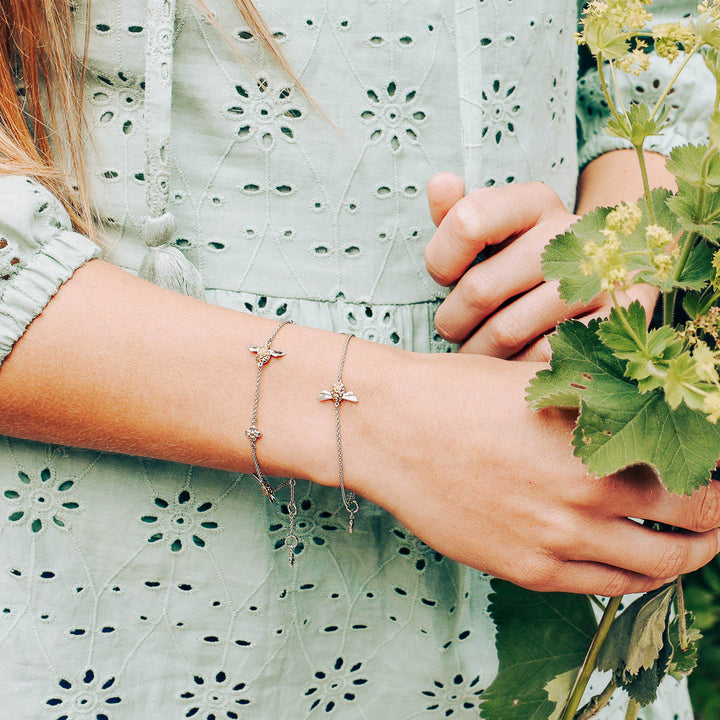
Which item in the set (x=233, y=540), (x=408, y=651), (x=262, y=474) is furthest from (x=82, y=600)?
(x=408, y=651)

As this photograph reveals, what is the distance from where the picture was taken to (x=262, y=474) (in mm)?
682

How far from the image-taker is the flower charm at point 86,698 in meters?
0.76

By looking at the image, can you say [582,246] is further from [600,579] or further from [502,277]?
[600,579]

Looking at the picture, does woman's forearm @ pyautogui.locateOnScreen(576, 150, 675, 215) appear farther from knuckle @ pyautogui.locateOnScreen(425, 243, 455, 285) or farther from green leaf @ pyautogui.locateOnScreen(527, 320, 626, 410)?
green leaf @ pyautogui.locateOnScreen(527, 320, 626, 410)

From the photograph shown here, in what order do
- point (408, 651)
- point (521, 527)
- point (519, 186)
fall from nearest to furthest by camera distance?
point (521, 527)
point (519, 186)
point (408, 651)

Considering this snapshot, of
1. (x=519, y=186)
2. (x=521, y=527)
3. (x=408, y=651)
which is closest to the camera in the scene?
(x=521, y=527)

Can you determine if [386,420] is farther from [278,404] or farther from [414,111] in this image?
[414,111]

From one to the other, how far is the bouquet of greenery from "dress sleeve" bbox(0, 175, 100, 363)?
478 millimetres

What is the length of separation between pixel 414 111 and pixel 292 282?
26cm

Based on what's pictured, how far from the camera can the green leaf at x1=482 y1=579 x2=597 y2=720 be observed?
674 mm

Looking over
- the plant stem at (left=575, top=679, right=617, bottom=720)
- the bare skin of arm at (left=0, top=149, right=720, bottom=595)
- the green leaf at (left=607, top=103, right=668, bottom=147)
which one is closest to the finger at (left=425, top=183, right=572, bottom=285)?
the bare skin of arm at (left=0, top=149, right=720, bottom=595)

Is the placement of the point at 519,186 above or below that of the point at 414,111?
below

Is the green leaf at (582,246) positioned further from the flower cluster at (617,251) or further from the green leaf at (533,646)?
the green leaf at (533,646)

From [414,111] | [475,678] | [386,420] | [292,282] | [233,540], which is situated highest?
[414,111]
